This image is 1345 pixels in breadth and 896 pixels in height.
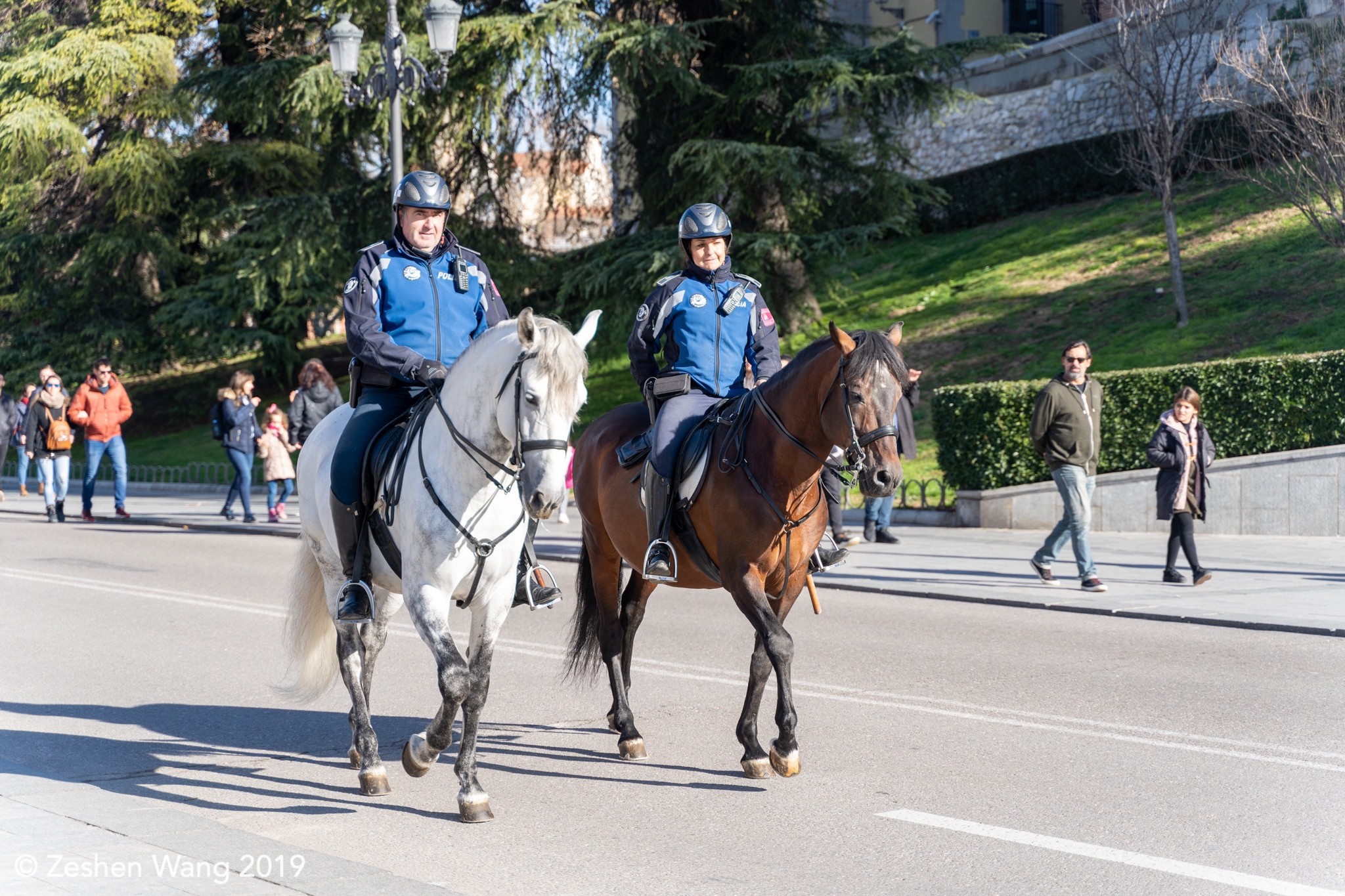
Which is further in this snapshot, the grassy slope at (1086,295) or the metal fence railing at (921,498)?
the grassy slope at (1086,295)

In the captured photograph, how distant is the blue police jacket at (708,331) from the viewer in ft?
22.6

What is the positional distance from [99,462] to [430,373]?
17107mm

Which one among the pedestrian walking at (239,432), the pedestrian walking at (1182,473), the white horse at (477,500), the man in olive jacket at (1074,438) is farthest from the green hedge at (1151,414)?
the white horse at (477,500)

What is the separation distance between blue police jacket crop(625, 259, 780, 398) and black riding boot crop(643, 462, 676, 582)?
59 centimetres

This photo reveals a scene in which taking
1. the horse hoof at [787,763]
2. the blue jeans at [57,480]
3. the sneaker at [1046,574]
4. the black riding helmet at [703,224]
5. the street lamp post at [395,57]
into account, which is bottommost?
the horse hoof at [787,763]

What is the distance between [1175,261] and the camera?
23.2 metres

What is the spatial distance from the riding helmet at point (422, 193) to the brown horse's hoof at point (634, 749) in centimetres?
265

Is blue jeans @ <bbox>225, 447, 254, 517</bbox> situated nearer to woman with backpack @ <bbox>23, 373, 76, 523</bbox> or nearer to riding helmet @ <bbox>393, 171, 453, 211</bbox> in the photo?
woman with backpack @ <bbox>23, 373, 76, 523</bbox>

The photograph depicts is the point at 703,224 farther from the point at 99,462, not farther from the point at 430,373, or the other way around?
the point at 99,462

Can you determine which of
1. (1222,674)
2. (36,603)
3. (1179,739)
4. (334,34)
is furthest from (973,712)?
(334,34)

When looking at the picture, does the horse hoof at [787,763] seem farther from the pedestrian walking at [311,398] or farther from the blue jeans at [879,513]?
the pedestrian walking at [311,398]

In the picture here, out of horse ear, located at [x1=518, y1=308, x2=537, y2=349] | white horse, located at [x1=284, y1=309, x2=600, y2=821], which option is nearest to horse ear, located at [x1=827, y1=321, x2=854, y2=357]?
white horse, located at [x1=284, y1=309, x2=600, y2=821]

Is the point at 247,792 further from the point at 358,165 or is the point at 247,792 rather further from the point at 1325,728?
the point at 358,165

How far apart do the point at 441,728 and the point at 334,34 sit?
1489cm
